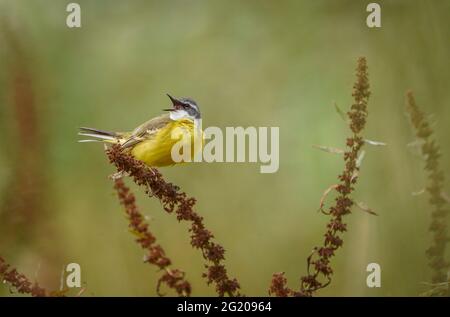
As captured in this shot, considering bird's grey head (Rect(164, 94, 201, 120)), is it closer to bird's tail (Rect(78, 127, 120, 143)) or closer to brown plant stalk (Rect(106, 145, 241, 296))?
bird's tail (Rect(78, 127, 120, 143))

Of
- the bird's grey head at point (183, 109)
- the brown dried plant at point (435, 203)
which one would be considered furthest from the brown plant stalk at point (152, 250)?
the bird's grey head at point (183, 109)

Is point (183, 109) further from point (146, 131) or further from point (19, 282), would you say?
point (19, 282)

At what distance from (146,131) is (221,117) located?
81 cm

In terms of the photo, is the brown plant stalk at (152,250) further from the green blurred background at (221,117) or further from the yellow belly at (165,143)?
the green blurred background at (221,117)

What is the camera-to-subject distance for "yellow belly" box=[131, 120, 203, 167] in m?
4.11

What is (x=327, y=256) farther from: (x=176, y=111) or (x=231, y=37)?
(x=231, y=37)

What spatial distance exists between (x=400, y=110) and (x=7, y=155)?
2.60 meters

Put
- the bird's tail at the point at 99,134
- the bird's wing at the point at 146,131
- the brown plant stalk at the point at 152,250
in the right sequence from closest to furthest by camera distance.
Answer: the brown plant stalk at the point at 152,250, the bird's wing at the point at 146,131, the bird's tail at the point at 99,134

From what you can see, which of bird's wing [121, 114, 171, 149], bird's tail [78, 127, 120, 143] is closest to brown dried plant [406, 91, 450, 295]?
bird's wing [121, 114, 171, 149]

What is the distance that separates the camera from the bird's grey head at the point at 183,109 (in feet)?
13.8

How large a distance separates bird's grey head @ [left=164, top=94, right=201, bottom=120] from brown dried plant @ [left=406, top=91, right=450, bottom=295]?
177cm

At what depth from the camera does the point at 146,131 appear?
4.16 m

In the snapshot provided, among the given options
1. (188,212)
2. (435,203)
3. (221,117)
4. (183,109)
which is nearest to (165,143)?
(183,109)

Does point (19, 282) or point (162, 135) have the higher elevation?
point (162, 135)
